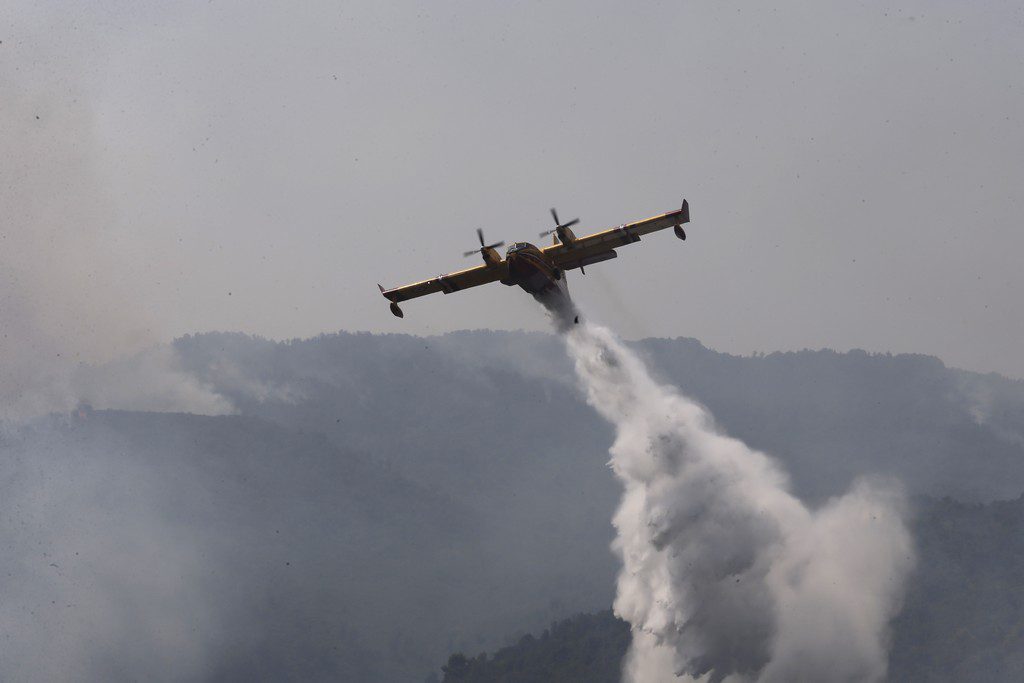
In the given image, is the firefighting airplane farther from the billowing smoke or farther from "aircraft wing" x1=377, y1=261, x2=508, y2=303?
the billowing smoke

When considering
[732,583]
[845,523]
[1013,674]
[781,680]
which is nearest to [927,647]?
[1013,674]

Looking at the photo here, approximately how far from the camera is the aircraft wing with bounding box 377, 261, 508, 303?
69562 mm

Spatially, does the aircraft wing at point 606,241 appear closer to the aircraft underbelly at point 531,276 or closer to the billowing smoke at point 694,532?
the aircraft underbelly at point 531,276

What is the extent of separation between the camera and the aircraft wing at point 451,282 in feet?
228

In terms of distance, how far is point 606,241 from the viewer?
220ft

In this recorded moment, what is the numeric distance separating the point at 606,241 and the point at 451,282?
475 inches

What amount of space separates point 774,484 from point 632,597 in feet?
54.9

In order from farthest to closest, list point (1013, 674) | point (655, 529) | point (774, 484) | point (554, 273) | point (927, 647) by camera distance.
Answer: point (927, 647)
point (1013, 674)
point (774, 484)
point (655, 529)
point (554, 273)

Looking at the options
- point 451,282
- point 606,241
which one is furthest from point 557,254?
point 451,282

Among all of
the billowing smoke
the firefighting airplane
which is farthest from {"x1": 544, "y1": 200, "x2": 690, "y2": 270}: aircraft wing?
the billowing smoke

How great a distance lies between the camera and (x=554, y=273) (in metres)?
65.6

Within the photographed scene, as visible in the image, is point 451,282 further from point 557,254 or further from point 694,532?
point 694,532

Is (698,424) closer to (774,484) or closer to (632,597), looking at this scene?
(774,484)

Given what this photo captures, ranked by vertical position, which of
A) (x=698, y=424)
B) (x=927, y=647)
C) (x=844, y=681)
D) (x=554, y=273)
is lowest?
(x=927, y=647)
